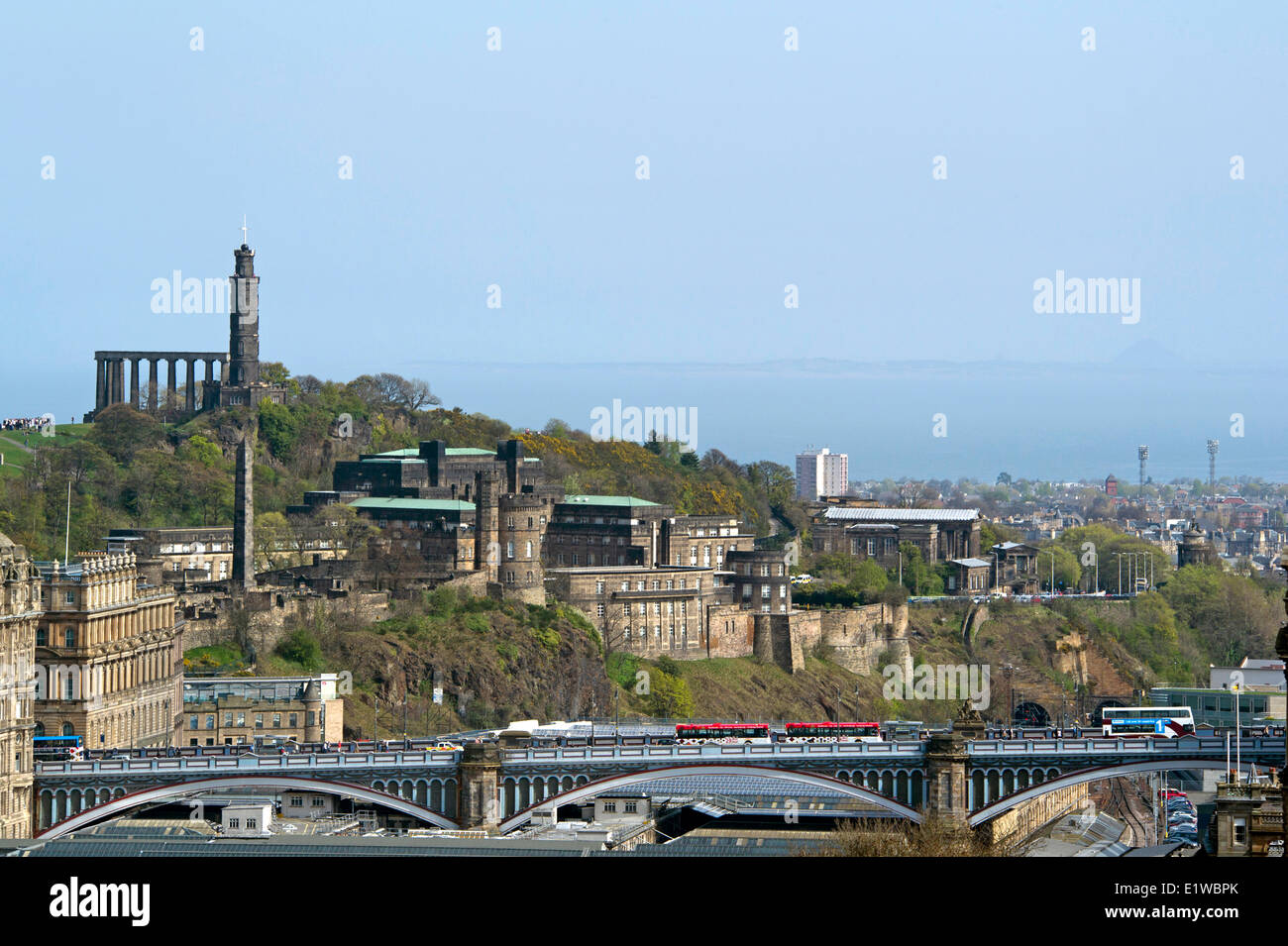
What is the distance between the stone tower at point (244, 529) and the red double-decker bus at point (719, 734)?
92.6ft

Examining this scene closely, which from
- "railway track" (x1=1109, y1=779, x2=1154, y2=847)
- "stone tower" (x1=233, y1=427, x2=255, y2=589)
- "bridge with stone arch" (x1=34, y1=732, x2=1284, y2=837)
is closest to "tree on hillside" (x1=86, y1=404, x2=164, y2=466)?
"stone tower" (x1=233, y1=427, x2=255, y2=589)

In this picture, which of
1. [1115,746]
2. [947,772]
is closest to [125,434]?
[947,772]

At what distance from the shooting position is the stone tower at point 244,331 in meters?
144

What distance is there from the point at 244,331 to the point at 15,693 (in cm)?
7750

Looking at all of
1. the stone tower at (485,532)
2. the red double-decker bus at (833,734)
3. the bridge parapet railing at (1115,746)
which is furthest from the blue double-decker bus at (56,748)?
the stone tower at (485,532)

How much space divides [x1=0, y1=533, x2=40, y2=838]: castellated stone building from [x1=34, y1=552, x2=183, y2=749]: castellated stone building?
7.56m

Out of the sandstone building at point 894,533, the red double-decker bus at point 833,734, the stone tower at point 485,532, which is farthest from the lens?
the sandstone building at point 894,533

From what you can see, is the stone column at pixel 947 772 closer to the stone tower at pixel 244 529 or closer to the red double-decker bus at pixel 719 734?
the red double-decker bus at pixel 719 734

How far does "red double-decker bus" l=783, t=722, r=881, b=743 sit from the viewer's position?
8169 centimetres

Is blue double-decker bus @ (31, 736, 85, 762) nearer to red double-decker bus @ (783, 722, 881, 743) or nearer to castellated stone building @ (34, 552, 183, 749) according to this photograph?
castellated stone building @ (34, 552, 183, 749)
